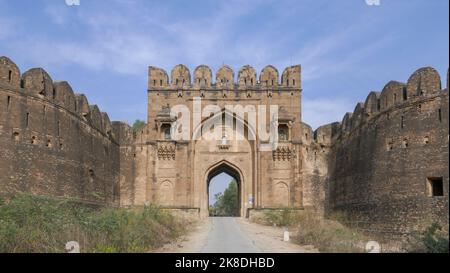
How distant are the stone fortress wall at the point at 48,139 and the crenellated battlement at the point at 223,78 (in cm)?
372

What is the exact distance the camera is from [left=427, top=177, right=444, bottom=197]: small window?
1617 cm

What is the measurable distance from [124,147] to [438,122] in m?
14.4

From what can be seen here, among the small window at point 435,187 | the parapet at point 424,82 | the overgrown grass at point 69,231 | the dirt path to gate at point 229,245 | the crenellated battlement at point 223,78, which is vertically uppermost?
the crenellated battlement at point 223,78

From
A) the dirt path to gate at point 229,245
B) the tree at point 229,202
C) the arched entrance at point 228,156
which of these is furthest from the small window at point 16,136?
the tree at point 229,202

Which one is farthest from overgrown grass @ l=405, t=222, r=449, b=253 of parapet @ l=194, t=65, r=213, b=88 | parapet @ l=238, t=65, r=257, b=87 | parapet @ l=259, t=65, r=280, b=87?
parapet @ l=194, t=65, r=213, b=88

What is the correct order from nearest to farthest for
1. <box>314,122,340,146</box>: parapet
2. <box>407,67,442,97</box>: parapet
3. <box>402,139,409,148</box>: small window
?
<box>407,67,442,97</box>: parapet
<box>402,139,409,148</box>: small window
<box>314,122,340,146</box>: parapet

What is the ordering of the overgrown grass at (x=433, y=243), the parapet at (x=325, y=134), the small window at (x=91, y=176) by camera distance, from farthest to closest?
1. the parapet at (x=325, y=134)
2. the small window at (x=91, y=176)
3. the overgrown grass at (x=433, y=243)

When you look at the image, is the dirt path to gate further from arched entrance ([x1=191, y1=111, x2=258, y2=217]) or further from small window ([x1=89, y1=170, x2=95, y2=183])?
arched entrance ([x1=191, y1=111, x2=258, y2=217])

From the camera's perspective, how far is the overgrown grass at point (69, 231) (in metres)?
10.3

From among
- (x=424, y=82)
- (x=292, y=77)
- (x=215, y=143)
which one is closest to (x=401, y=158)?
(x=424, y=82)

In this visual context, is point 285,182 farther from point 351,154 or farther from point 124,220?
point 124,220

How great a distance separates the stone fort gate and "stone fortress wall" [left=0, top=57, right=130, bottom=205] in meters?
2.64

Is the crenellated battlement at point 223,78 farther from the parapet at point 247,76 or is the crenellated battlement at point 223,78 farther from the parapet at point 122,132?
the parapet at point 122,132
